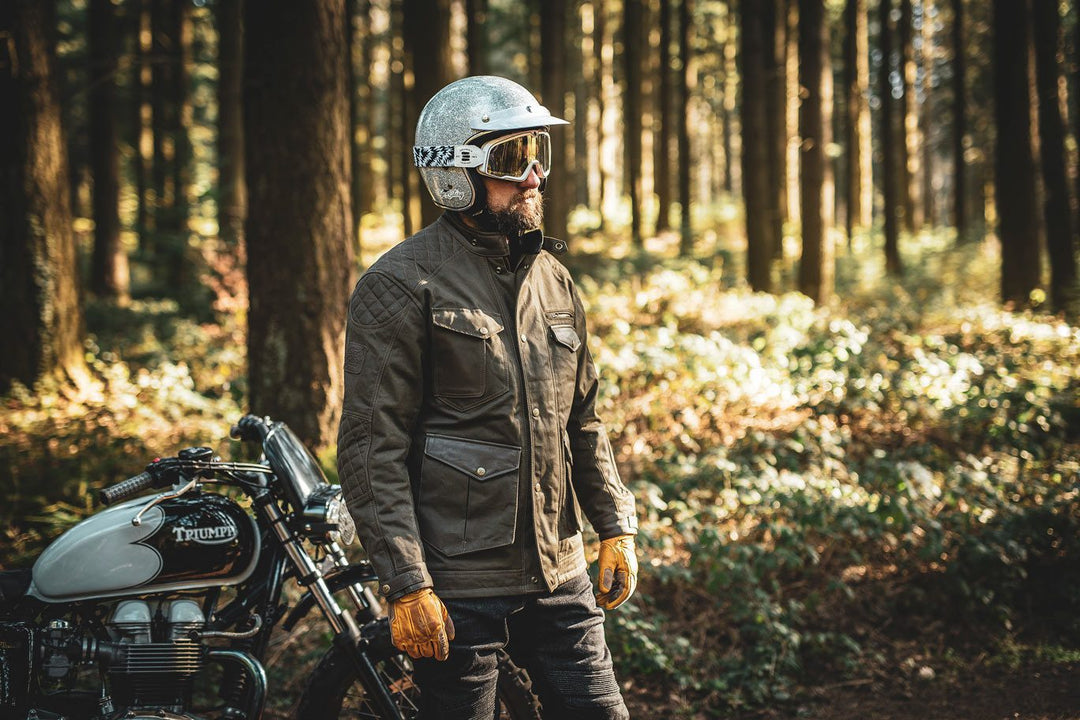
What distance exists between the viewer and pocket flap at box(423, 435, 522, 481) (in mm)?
2497

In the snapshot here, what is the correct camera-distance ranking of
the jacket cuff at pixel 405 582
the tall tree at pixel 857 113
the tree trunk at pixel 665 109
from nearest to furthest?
the jacket cuff at pixel 405 582 < the tall tree at pixel 857 113 < the tree trunk at pixel 665 109

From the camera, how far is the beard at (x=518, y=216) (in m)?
2.73

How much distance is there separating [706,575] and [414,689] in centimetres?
271

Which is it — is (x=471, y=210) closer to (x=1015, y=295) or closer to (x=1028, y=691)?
(x=1028, y=691)

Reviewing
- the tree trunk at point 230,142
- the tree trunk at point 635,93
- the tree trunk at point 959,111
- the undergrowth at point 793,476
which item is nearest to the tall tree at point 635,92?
the tree trunk at point 635,93

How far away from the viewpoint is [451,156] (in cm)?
269

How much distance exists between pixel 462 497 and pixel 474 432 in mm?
197

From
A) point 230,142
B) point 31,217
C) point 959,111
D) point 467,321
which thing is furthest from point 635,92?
point 467,321

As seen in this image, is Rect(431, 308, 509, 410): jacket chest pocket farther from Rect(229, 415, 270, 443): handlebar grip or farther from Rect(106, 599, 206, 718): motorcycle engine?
Rect(106, 599, 206, 718): motorcycle engine

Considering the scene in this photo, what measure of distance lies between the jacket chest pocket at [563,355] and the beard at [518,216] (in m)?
0.30

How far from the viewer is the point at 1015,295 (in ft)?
42.1

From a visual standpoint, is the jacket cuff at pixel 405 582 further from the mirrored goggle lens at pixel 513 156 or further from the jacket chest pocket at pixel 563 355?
the mirrored goggle lens at pixel 513 156

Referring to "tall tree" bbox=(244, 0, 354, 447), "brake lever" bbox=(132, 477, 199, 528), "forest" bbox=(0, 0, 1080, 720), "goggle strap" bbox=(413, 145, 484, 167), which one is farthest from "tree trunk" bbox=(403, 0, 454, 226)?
"goggle strap" bbox=(413, 145, 484, 167)

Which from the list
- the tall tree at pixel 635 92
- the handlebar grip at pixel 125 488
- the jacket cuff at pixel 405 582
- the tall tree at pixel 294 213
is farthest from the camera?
the tall tree at pixel 635 92
